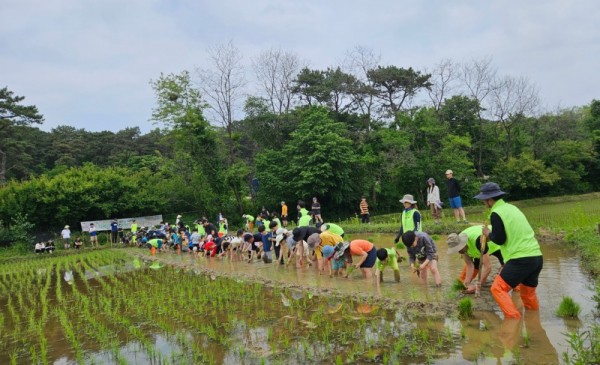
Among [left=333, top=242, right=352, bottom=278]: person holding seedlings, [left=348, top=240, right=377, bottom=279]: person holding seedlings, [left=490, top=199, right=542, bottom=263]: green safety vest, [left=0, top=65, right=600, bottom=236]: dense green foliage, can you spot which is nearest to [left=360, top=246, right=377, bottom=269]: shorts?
[left=348, top=240, right=377, bottom=279]: person holding seedlings

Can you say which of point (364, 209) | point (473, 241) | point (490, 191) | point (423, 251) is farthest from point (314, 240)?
point (364, 209)

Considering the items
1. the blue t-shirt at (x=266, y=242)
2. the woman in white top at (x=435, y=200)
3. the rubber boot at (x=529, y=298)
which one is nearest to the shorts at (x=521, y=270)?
the rubber boot at (x=529, y=298)

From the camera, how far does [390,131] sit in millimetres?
30156

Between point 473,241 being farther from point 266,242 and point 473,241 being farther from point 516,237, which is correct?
point 266,242

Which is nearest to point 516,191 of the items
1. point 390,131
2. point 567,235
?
point 390,131

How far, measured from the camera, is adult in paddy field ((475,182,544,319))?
16.0 feet

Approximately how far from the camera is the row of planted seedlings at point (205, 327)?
475 centimetres

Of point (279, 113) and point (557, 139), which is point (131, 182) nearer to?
point (279, 113)

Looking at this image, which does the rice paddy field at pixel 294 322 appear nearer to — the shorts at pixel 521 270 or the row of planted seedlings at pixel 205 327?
the row of planted seedlings at pixel 205 327

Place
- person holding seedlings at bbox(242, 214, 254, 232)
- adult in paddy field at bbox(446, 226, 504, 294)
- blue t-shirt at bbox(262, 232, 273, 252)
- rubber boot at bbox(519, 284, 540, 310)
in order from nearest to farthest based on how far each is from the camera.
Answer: rubber boot at bbox(519, 284, 540, 310) < adult in paddy field at bbox(446, 226, 504, 294) < blue t-shirt at bbox(262, 232, 273, 252) < person holding seedlings at bbox(242, 214, 254, 232)

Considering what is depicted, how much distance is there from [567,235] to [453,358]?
7624mm

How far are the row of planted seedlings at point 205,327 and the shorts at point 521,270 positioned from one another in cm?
96

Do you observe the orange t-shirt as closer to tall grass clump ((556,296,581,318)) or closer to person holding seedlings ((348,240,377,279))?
person holding seedlings ((348,240,377,279))

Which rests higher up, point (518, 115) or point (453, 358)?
point (518, 115)
